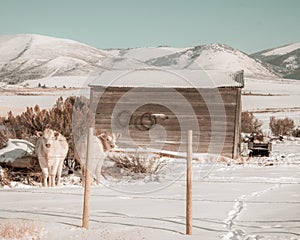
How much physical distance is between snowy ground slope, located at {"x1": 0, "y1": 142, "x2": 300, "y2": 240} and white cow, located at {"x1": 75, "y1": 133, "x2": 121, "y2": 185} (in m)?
1.10

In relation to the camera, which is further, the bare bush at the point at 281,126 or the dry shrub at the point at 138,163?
the bare bush at the point at 281,126

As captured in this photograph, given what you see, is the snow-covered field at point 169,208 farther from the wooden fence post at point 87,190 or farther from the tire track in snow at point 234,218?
the wooden fence post at point 87,190

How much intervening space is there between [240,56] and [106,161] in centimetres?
14882

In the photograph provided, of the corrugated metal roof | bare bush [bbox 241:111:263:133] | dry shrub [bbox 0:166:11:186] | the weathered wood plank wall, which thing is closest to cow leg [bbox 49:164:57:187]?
dry shrub [bbox 0:166:11:186]

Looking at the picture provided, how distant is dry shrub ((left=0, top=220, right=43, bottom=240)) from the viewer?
5.86 metres

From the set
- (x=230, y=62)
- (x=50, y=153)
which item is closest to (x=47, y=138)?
(x=50, y=153)

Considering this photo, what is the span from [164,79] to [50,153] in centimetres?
1073

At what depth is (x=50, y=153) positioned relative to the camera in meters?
12.0

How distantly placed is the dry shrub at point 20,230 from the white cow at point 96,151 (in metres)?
6.62

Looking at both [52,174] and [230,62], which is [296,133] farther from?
[230,62]

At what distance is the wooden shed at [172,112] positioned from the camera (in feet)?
65.2

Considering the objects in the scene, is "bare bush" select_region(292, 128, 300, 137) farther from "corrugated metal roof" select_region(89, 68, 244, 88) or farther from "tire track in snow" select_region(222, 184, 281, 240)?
"tire track in snow" select_region(222, 184, 281, 240)

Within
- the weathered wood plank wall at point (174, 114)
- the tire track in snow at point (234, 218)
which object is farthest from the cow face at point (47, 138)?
the weathered wood plank wall at point (174, 114)

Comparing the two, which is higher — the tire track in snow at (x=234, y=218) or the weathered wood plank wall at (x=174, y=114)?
the weathered wood plank wall at (x=174, y=114)
